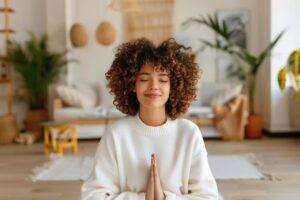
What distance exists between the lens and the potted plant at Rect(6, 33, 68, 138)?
5.07m

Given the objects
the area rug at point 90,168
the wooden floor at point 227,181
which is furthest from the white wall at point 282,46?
the area rug at point 90,168

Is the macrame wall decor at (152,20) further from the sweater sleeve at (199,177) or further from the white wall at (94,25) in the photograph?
the sweater sleeve at (199,177)

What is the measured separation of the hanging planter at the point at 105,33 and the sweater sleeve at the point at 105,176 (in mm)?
4513

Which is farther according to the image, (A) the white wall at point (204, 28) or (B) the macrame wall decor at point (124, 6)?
(A) the white wall at point (204, 28)

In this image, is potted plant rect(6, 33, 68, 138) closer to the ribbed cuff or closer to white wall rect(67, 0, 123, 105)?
white wall rect(67, 0, 123, 105)

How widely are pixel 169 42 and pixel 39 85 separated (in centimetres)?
429

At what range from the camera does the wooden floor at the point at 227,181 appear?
261 cm

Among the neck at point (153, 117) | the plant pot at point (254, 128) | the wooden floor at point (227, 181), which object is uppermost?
the neck at point (153, 117)

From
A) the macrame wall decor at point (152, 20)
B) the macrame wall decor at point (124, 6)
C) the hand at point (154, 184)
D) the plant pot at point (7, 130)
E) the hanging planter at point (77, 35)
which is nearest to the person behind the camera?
the hand at point (154, 184)

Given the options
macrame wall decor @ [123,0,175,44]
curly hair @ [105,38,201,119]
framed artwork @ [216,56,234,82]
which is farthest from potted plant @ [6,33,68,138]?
curly hair @ [105,38,201,119]

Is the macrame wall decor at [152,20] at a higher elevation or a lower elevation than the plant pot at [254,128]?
higher

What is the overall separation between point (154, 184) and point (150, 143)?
0.40 ft

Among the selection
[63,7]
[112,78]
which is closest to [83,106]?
[63,7]

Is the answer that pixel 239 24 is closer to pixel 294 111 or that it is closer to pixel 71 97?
→ pixel 294 111
